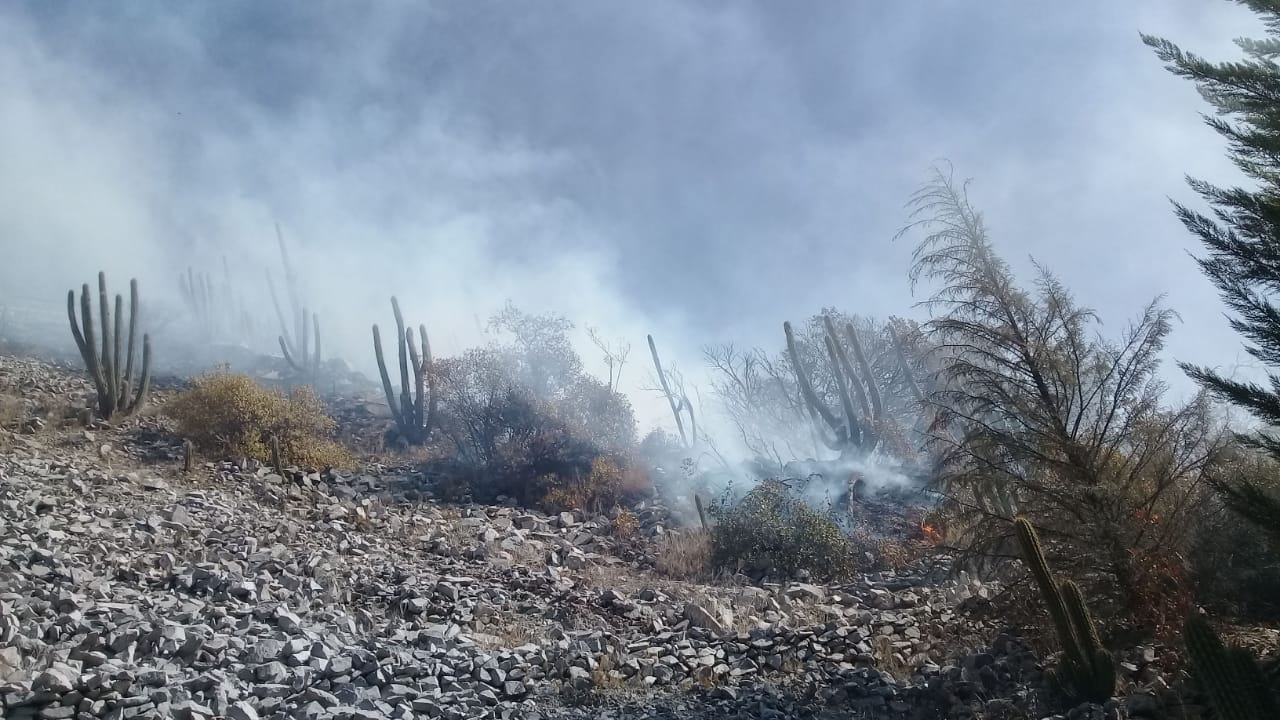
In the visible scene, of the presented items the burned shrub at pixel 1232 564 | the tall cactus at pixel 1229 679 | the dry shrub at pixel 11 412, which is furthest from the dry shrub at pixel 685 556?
the dry shrub at pixel 11 412

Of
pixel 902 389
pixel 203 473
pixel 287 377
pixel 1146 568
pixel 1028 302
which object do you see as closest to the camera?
pixel 1146 568

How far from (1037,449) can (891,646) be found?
277cm

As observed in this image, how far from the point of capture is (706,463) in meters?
28.2

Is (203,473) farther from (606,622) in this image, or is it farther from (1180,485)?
(1180,485)

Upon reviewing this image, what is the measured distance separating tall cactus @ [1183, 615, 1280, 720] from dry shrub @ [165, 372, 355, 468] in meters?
16.3

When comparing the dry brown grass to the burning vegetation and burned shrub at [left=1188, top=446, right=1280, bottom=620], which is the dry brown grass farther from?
burned shrub at [left=1188, top=446, right=1280, bottom=620]

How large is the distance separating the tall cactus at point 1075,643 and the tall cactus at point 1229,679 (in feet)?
4.32

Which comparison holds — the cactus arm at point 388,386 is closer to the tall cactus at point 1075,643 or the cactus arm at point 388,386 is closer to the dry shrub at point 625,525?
the dry shrub at point 625,525

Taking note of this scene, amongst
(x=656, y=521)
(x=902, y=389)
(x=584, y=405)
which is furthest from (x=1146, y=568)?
(x=902, y=389)

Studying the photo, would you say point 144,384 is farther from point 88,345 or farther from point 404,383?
point 404,383

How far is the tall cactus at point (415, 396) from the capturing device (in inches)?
901

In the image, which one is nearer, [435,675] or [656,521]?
[435,675]

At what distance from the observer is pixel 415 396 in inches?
914

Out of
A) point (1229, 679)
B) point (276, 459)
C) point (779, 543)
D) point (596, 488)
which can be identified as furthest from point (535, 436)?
point (1229, 679)
